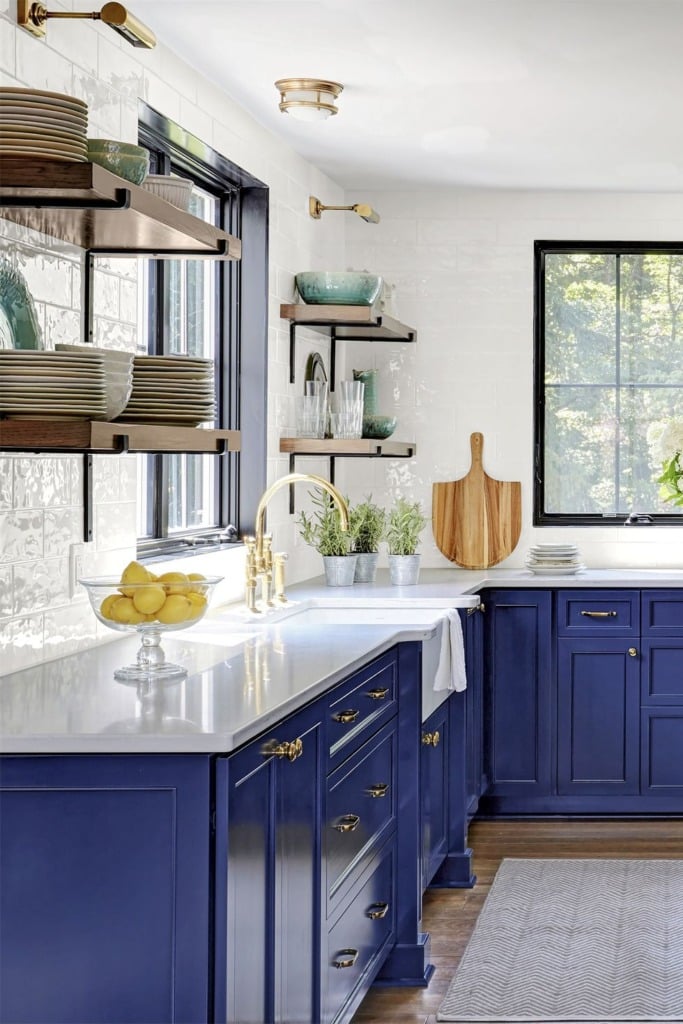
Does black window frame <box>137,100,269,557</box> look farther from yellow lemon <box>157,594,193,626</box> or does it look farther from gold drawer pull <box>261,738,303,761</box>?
gold drawer pull <box>261,738,303,761</box>

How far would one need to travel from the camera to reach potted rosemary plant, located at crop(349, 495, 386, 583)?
5.05m

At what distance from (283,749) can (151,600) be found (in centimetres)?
42

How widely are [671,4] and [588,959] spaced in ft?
8.38

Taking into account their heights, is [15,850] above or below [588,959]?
above

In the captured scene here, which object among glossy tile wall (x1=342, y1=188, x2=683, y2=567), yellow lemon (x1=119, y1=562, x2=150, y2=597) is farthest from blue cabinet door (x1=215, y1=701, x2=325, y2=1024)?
glossy tile wall (x1=342, y1=188, x2=683, y2=567)

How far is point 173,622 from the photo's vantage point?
8.79 feet

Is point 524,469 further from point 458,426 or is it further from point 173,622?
point 173,622

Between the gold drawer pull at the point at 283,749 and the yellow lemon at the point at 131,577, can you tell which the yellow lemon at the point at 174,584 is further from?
the gold drawer pull at the point at 283,749

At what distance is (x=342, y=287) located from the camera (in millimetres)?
4887

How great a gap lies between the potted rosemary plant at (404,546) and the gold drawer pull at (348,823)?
1.98 metres

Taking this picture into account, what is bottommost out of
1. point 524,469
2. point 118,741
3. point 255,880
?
point 255,880

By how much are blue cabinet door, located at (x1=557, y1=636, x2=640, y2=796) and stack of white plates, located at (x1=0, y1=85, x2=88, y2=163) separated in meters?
3.40

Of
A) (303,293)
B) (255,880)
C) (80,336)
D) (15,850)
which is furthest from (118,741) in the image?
(303,293)

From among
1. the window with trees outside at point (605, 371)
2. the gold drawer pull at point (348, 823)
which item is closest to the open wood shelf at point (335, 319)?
the window with trees outside at point (605, 371)
